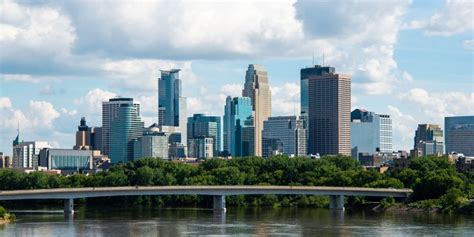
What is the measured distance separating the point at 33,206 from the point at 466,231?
76.4 m

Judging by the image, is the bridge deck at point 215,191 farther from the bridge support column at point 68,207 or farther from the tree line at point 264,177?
the tree line at point 264,177

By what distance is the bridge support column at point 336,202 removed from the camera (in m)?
147

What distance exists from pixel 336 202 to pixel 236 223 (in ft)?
121

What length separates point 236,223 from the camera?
115 metres

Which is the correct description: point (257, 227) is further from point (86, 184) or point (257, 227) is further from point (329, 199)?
point (86, 184)

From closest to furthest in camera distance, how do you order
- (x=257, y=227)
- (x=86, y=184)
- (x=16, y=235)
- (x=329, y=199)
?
(x=16, y=235) → (x=257, y=227) → (x=329, y=199) → (x=86, y=184)

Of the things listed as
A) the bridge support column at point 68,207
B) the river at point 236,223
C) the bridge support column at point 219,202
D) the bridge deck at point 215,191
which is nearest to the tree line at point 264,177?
the bridge deck at point 215,191

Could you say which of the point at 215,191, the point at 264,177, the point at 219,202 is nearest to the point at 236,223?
the point at 215,191

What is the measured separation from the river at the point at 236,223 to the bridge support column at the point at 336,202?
484 cm

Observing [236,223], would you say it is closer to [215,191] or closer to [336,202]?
[215,191]

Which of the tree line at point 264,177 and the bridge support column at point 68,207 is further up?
the tree line at point 264,177

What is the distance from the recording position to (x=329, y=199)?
157750 millimetres

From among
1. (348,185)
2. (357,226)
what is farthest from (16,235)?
(348,185)

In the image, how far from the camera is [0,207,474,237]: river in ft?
328
